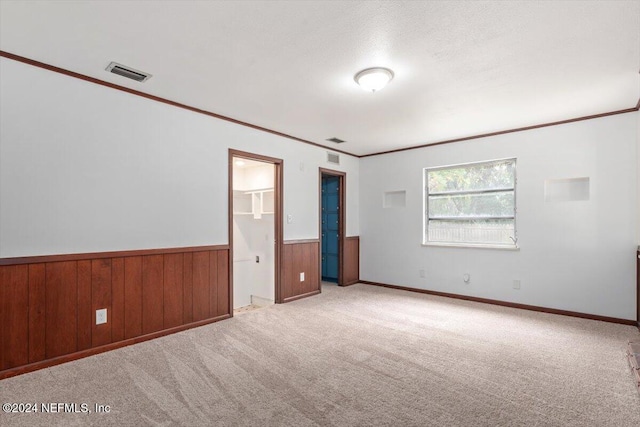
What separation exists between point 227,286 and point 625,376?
385cm

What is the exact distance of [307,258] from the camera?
5.33 m

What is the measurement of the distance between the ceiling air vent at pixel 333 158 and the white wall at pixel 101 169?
1.79 m

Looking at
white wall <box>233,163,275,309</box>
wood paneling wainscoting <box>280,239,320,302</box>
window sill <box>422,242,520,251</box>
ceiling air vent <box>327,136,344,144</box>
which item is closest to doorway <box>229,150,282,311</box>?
white wall <box>233,163,275,309</box>

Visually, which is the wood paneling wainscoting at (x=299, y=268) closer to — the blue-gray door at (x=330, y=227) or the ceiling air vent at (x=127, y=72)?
the blue-gray door at (x=330, y=227)

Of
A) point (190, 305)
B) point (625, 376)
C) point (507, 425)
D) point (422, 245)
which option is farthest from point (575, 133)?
point (190, 305)

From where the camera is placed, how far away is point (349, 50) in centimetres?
252

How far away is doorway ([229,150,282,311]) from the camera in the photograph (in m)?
4.89

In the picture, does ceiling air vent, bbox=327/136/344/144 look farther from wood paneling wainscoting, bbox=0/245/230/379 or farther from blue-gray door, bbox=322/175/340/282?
wood paneling wainscoting, bbox=0/245/230/379

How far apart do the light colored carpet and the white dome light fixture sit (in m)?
2.41

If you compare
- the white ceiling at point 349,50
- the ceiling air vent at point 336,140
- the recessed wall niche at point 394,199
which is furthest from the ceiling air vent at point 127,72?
the recessed wall niche at point 394,199

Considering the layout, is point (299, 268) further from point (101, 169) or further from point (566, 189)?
point (566, 189)

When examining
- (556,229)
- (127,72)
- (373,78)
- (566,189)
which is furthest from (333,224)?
(127,72)

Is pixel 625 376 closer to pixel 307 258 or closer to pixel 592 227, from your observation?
pixel 592 227

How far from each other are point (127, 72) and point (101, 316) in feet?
7.21
